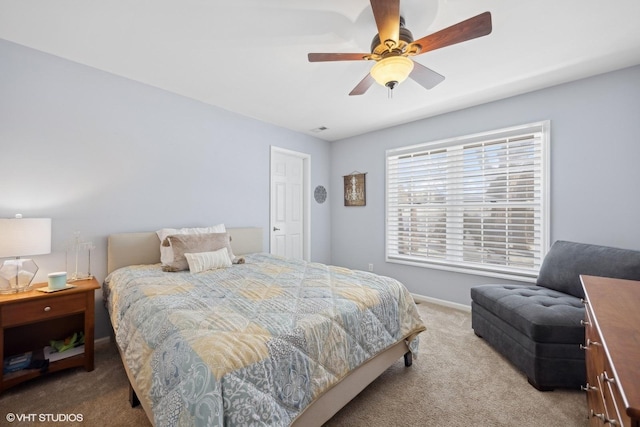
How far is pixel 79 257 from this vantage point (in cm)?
238

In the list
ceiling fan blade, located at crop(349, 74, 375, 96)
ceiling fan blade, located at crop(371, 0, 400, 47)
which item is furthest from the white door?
ceiling fan blade, located at crop(371, 0, 400, 47)

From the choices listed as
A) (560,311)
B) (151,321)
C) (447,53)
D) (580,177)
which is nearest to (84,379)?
(151,321)

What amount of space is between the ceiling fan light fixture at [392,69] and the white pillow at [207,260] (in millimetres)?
2034

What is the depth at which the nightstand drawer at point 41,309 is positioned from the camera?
68.2 inches

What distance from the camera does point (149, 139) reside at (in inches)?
110

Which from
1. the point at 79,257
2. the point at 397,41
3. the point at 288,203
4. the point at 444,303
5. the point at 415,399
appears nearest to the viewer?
the point at 397,41

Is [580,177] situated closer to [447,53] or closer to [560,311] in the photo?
[560,311]

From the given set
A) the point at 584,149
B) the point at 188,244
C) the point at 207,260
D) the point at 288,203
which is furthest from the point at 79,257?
the point at 584,149

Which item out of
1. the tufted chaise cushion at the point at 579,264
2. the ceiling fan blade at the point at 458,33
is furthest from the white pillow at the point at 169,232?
the tufted chaise cushion at the point at 579,264

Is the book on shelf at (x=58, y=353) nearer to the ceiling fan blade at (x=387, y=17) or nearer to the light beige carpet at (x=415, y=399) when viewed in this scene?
the light beige carpet at (x=415, y=399)

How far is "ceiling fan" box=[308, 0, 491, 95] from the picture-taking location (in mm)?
1411

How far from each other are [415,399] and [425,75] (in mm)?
2297

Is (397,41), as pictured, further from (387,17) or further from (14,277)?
(14,277)

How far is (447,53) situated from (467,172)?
162 centimetres
